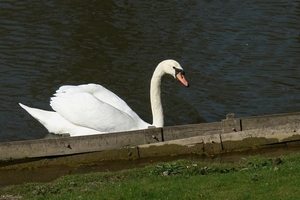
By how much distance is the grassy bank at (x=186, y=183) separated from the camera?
23.7 feet

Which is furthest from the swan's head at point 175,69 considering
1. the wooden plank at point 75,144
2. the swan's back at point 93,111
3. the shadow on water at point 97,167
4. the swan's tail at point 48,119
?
the swan's tail at point 48,119

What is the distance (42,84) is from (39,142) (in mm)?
3948

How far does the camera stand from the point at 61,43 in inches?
623

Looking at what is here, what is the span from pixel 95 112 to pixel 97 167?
1.17 m

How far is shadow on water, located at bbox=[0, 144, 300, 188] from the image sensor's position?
9.66m

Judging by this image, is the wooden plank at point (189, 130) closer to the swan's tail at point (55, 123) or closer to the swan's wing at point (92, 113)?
the swan's wing at point (92, 113)

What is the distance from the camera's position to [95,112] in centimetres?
1080

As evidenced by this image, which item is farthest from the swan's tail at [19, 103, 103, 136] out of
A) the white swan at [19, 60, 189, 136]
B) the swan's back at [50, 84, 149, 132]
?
the swan's back at [50, 84, 149, 132]

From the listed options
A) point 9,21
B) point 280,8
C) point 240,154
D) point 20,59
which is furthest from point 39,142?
point 280,8

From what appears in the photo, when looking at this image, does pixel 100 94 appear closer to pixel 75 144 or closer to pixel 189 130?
pixel 75 144

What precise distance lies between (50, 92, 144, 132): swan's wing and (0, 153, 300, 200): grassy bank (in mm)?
2041

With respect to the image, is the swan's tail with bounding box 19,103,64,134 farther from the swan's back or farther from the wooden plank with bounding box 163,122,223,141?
the wooden plank with bounding box 163,122,223,141

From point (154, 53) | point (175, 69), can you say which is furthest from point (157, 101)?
point (154, 53)

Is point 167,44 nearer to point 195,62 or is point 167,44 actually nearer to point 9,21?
point 195,62
